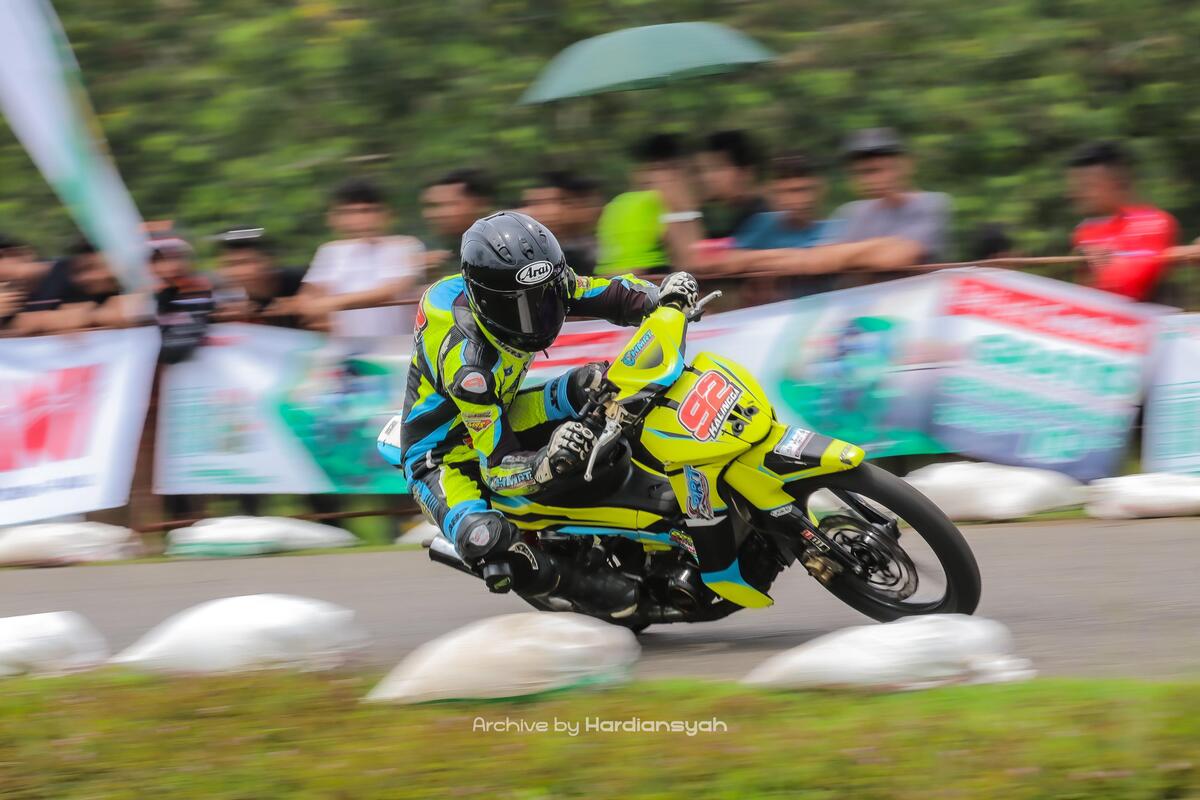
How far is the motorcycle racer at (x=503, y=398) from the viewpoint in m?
5.40

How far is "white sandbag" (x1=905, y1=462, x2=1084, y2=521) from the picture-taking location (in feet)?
25.6

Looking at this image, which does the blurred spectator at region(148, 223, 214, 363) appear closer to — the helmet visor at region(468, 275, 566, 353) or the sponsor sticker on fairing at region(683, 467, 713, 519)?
the helmet visor at region(468, 275, 566, 353)

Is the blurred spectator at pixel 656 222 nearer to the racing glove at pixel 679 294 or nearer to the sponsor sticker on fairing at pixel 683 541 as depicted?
the racing glove at pixel 679 294

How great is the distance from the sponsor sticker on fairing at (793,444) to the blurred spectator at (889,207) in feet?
10.3

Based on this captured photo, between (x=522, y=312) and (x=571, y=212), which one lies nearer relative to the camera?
(x=522, y=312)

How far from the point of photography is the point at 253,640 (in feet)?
17.8

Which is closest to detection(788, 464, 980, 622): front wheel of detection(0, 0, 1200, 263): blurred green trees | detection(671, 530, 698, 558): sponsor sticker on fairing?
detection(671, 530, 698, 558): sponsor sticker on fairing

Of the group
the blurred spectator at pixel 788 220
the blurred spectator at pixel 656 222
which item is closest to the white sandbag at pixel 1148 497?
the blurred spectator at pixel 788 220

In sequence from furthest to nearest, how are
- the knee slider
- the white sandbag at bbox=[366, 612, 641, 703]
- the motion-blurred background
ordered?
the motion-blurred background → the knee slider → the white sandbag at bbox=[366, 612, 641, 703]

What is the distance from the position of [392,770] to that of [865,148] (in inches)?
199

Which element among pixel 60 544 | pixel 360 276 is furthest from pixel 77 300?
pixel 360 276

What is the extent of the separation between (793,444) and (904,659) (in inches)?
37.0

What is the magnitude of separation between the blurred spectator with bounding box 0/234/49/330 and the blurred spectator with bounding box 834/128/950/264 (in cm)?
481

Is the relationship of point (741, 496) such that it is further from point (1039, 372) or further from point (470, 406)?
point (1039, 372)
